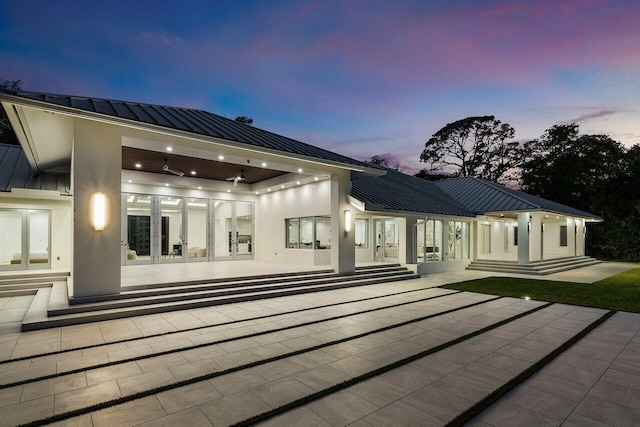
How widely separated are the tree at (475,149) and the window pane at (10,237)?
36.4 metres

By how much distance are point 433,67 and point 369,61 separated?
3721mm

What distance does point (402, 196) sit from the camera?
16188 mm

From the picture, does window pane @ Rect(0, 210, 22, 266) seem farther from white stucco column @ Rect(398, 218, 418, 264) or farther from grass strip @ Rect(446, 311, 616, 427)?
white stucco column @ Rect(398, 218, 418, 264)

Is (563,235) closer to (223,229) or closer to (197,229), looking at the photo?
(223,229)

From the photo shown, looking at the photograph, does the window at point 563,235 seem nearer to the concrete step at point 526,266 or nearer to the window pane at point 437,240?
the concrete step at point 526,266

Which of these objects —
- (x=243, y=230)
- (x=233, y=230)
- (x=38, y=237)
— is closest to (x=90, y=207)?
(x=38, y=237)

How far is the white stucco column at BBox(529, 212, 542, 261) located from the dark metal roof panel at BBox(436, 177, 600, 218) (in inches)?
24.8

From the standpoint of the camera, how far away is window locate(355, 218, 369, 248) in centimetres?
1599

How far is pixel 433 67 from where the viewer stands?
18906 mm

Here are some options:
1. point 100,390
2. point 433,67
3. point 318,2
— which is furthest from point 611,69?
point 100,390

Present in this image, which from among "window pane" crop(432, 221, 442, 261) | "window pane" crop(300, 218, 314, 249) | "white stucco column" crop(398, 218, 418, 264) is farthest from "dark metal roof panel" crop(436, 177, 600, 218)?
"window pane" crop(300, 218, 314, 249)

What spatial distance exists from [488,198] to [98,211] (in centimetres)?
1864

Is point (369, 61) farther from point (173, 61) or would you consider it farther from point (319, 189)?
point (173, 61)

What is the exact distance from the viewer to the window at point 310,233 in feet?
45.0
